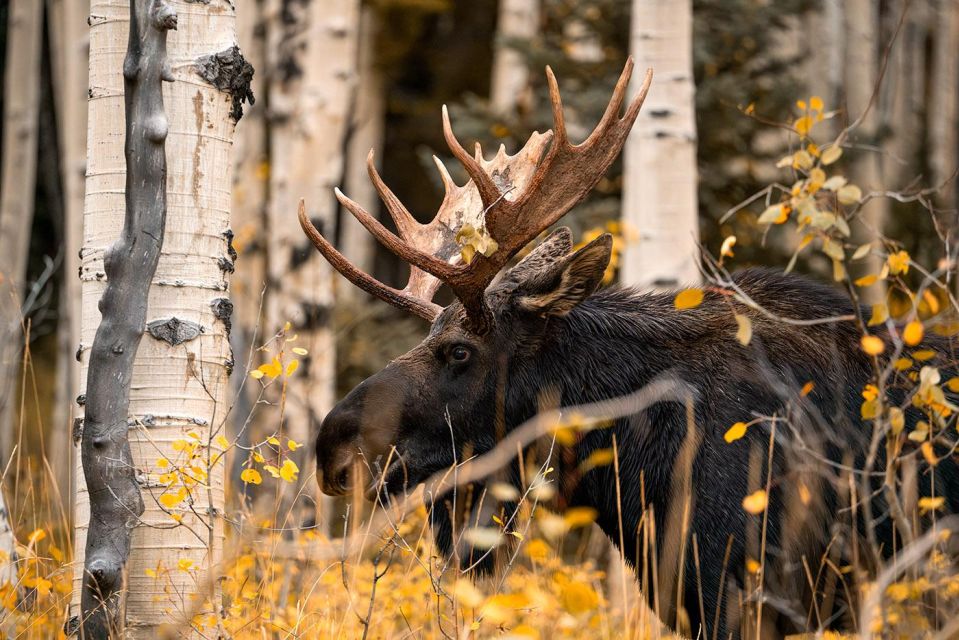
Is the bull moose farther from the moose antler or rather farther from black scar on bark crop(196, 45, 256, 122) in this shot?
black scar on bark crop(196, 45, 256, 122)

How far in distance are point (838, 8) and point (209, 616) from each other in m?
12.5

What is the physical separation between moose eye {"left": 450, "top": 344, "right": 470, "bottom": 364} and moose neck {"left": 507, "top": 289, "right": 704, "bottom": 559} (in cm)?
18

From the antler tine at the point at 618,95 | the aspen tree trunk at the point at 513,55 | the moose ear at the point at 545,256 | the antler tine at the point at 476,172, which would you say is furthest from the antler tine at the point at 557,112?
the aspen tree trunk at the point at 513,55

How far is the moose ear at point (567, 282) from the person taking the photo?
A: 3850mm

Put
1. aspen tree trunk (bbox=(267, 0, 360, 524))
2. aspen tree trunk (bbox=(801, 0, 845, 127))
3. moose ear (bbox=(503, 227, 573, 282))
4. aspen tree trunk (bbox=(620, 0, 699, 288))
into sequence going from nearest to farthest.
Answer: moose ear (bbox=(503, 227, 573, 282)) → aspen tree trunk (bbox=(620, 0, 699, 288)) → aspen tree trunk (bbox=(267, 0, 360, 524)) → aspen tree trunk (bbox=(801, 0, 845, 127))

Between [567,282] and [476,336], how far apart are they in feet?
1.24

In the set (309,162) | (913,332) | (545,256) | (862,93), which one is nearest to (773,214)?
(913,332)

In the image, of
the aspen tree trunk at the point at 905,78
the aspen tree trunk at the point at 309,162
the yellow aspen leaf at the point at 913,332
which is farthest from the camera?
the aspen tree trunk at the point at 905,78

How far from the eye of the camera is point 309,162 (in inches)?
309

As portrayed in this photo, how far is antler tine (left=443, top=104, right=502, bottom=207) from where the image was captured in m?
3.60

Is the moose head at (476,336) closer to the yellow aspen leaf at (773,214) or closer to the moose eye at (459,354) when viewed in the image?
the moose eye at (459,354)

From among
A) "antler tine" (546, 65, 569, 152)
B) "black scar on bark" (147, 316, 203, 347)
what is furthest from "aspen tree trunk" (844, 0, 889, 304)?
"black scar on bark" (147, 316, 203, 347)

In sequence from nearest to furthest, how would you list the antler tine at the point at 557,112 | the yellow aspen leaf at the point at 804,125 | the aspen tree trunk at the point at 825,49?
the yellow aspen leaf at the point at 804,125
the antler tine at the point at 557,112
the aspen tree trunk at the point at 825,49

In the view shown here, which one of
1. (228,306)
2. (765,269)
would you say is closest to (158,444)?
(228,306)
